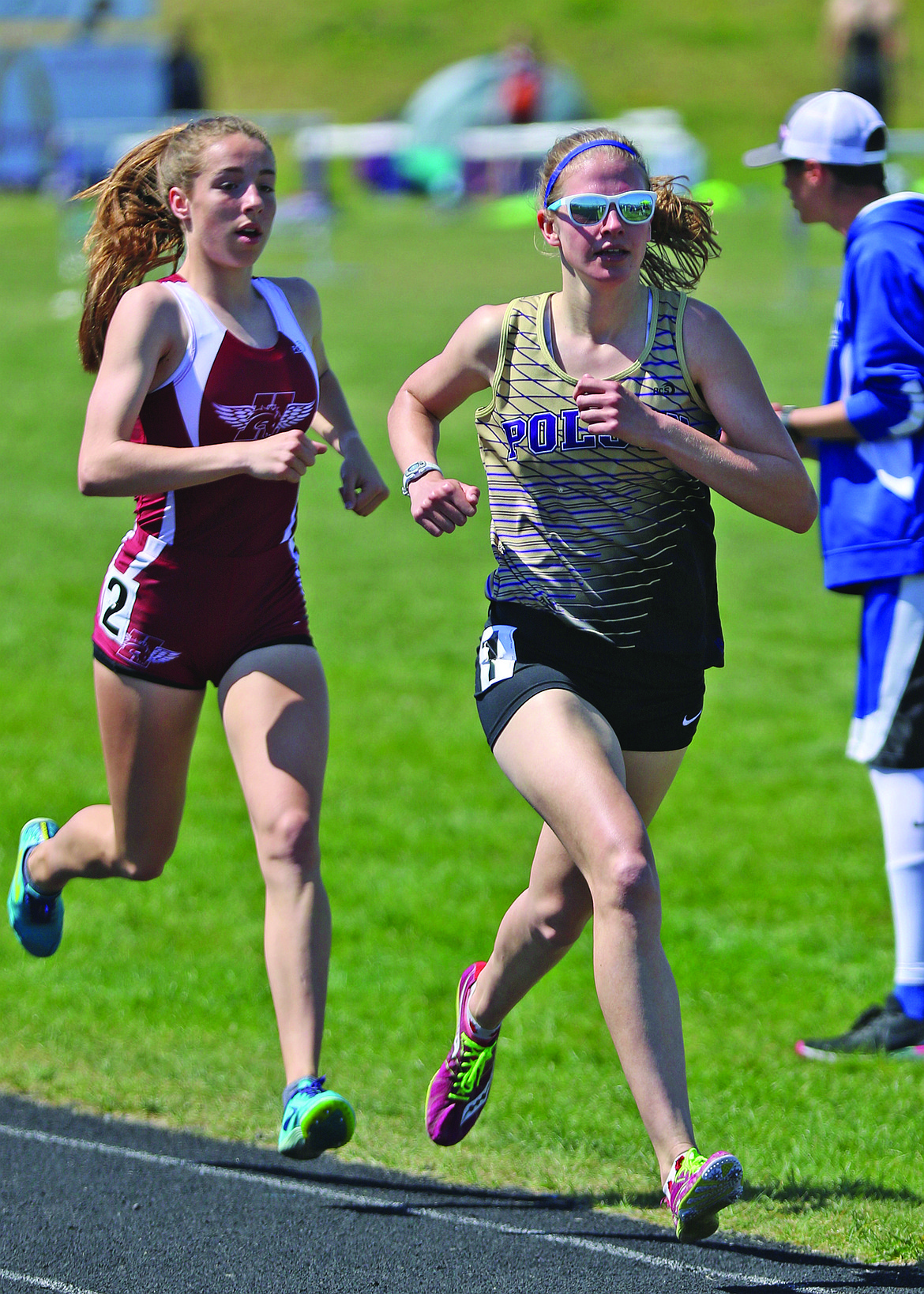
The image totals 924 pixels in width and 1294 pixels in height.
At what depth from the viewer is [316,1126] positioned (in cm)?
383

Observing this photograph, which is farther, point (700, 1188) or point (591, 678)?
point (591, 678)

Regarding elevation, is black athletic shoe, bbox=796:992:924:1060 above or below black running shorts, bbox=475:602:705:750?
below

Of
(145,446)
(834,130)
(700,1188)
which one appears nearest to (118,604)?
(145,446)

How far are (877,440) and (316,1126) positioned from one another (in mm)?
2616

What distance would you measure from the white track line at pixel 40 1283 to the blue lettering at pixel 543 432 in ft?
6.89

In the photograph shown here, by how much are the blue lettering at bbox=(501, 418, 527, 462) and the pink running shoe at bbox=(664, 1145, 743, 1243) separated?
5.18 feet

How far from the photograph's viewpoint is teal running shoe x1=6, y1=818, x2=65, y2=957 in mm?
5176

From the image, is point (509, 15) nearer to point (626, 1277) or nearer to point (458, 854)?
point (458, 854)

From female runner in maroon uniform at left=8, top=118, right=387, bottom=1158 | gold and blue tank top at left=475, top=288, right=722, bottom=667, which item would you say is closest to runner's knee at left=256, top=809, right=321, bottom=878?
female runner in maroon uniform at left=8, top=118, right=387, bottom=1158

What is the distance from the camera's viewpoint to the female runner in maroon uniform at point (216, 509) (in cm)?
405

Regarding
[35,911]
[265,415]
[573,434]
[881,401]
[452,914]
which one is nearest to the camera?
[573,434]

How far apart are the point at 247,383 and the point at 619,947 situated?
1.71 m

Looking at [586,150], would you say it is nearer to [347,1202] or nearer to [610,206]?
[610,206]

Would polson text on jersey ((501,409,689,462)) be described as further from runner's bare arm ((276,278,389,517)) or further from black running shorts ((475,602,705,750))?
runner's bare arm ((276,278,389,517))
